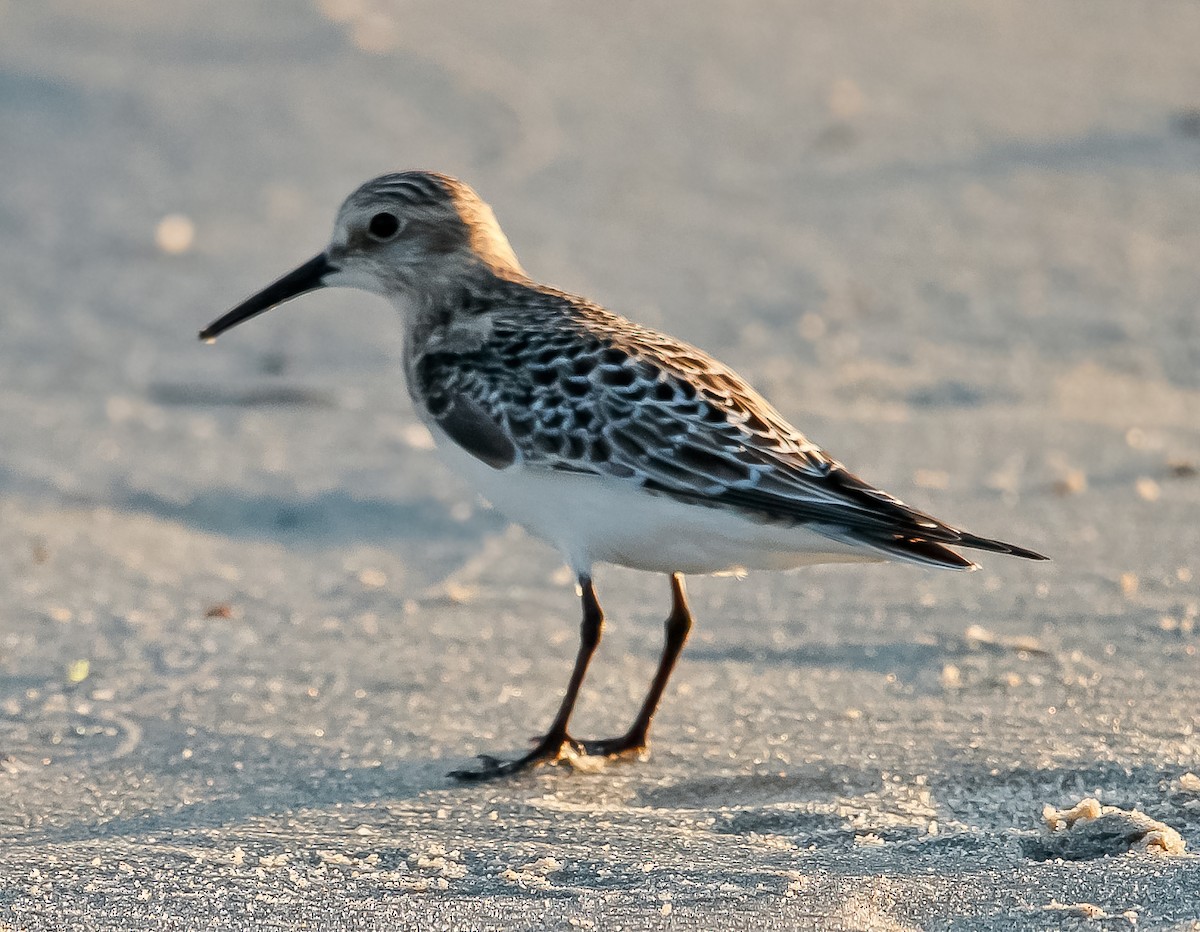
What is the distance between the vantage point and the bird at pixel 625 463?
356 centimetres

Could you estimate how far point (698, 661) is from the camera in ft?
14.3

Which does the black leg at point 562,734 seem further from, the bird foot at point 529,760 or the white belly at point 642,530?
the white belly at point 642,530

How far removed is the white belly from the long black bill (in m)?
0.84

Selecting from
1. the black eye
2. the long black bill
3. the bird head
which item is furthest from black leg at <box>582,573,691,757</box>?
the long black bill

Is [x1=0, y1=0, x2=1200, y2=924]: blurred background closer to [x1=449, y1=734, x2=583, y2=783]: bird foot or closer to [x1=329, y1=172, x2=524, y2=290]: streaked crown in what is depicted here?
[x1=449, y1=734, x2=583, y2=783]: bird foot

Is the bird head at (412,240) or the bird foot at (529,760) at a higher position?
the bird head at (412,240)

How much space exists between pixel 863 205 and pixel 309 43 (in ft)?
8.92

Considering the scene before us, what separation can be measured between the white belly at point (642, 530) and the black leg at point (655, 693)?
10.2 inches

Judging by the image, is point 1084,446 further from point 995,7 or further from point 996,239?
point 995,7

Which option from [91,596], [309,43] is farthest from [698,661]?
[309,43]

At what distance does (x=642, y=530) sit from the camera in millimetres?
3664

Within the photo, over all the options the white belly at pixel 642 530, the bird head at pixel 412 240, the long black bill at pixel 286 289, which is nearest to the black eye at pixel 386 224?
the bird head at pixel 412 240

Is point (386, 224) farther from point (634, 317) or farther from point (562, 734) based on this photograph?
point (634, 317)

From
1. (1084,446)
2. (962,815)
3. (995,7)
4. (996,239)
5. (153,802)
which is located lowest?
(153,802)
